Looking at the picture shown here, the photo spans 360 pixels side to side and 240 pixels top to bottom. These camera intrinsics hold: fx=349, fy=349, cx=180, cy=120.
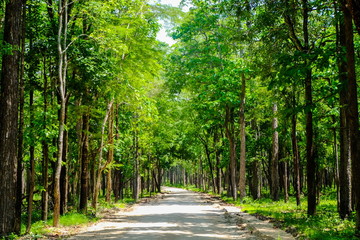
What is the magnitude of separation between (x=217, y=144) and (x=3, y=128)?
2954 cm

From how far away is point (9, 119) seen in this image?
10.5 meters

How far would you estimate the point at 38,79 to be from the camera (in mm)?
14438

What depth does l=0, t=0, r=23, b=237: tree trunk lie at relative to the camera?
1028 centimetres

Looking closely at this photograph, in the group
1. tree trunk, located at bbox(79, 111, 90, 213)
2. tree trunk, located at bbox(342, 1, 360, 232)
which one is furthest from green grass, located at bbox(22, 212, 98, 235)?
tree trunk, located at bbox(342, 1, 360, 232)

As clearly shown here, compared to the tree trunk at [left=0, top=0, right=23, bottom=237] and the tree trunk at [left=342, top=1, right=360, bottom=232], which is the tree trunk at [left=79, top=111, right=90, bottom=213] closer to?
the tree trunk at [left=0, top=0, right=23, bottom=237]

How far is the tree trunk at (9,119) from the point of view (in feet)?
33.7

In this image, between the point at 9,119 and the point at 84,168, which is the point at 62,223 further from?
the point at 9,119

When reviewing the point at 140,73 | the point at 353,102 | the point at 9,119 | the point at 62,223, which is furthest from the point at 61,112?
the point at 353,102

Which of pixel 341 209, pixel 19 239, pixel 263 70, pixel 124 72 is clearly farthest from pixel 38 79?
pixel 341 209

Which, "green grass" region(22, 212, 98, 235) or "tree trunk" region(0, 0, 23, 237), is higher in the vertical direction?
"tree trunk" region(0, 0, 23, 237)

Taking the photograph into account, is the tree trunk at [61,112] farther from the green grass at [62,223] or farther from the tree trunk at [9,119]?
the tree trunk at [9,119]

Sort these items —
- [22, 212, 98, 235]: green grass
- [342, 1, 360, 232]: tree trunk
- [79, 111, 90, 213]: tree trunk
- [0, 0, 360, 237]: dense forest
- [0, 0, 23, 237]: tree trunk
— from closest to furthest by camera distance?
1. [342, 1, 360, 232]: tree trunk
2. [0, 0, 23, 237]: tree trunk
3. [0, 0, 360, 237]: dense forest
4. [22, 212, 98, 235]: green grass
5. [79, 111, 90, 213]: tree trunk

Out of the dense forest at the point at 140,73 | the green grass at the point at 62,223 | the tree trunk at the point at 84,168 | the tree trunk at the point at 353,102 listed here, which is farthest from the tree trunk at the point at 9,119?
the tree trunk at the point at 353,102

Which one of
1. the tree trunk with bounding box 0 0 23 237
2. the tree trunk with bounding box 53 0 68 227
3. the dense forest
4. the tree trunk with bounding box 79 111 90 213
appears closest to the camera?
the tree trunk with bounding box 0 0 23 237
